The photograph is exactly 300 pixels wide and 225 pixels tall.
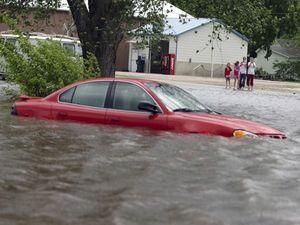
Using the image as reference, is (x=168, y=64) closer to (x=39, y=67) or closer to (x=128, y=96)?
(x=39, y=67)

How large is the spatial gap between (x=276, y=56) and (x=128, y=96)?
55398mm

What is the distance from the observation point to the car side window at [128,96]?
9.76 meters

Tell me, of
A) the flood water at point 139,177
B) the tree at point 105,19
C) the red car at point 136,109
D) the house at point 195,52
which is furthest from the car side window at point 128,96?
the house at point 195,52

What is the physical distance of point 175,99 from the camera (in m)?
10.0

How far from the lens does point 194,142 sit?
29.2 feet

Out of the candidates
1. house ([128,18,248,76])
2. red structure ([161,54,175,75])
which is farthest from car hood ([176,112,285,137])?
red structure ([161,54,175,75])

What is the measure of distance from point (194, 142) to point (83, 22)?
9785 mm

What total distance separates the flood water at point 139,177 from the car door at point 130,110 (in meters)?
0.15

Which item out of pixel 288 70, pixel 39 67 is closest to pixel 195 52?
pixel 288 70

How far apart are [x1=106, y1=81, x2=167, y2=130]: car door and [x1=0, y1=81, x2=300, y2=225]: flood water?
0.49 ft

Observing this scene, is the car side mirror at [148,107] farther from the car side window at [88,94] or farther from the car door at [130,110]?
the car side window at [88,94]

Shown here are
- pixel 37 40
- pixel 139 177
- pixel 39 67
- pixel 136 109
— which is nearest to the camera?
pixel 139 177

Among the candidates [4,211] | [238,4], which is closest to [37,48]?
[238,4]

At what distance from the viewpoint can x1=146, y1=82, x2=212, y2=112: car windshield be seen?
9693 mm
